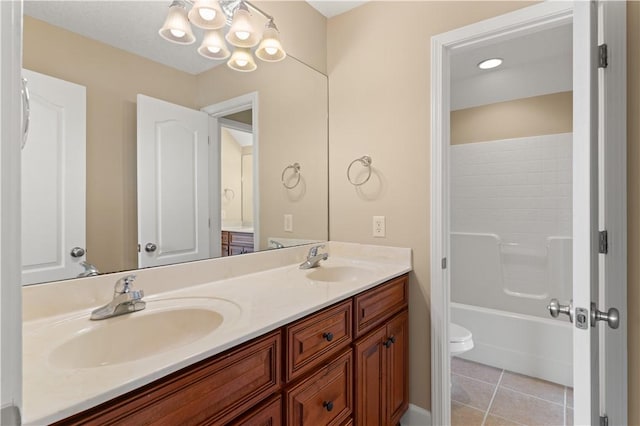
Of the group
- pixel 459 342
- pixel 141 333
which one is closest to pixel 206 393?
pixel 141 333

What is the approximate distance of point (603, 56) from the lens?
1.01 meters

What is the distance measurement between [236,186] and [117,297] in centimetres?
77

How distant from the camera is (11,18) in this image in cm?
36

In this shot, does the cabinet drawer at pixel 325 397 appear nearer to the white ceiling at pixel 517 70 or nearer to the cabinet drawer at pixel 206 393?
the cabinet drawer at pixel 206 393

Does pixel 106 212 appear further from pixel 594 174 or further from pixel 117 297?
pixel 594 174

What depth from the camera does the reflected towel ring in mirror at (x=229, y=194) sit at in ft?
5.19

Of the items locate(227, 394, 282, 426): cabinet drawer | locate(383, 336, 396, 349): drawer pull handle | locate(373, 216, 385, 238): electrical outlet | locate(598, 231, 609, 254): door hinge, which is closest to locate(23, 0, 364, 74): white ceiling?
locate(373, 216, 385, 238): electrical outlet

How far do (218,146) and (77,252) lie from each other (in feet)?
2.39

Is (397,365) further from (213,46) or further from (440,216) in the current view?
(213,46)

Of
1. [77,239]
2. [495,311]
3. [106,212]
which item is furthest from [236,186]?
[495,311]

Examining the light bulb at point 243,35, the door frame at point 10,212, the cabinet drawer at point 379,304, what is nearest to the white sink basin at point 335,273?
the cabinet drawer at point 379,304

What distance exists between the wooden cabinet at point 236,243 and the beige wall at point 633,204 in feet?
4.92

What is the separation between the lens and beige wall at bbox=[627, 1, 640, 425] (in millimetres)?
981

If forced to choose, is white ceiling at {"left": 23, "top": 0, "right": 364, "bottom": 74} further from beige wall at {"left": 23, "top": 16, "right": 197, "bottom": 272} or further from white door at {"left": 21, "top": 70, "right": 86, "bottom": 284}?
white door at {"left": 21, "top": 70, "right": 86, "bottom": 284}
